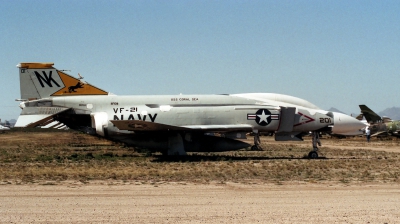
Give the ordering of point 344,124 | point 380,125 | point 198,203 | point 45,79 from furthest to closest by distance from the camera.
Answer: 1. point 380,125
2. point 45,79
3. point 344,124
4. point 198,203

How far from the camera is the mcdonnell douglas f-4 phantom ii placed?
23.1m

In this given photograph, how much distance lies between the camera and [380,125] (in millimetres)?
45812

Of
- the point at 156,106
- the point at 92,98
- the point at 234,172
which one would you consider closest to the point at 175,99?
the point at 156,106

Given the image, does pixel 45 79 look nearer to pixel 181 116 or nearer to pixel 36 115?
pixel 36 115

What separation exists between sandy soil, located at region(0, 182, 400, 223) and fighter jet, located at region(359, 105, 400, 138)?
33855mm

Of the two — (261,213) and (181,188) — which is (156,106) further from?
(261,213)

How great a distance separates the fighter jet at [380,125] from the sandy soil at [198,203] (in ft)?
111

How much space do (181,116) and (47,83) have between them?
712cm

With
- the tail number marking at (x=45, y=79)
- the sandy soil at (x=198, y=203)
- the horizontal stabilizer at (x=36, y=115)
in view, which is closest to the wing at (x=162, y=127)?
the horizontal stabilizer at (x=36, y=115)

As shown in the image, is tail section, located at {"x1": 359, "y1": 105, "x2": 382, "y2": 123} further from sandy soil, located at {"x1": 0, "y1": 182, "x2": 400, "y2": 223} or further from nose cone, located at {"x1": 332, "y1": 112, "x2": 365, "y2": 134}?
sandy soil, located at {"x1": 0, "y1": 182, "x2": 400, "y2": 223}

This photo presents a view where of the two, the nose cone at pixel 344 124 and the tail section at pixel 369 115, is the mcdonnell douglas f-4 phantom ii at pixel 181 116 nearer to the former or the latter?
the nose cone at pixel 344 124

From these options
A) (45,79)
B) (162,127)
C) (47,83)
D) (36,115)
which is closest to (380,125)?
(162,127)

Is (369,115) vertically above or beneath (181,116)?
beneath

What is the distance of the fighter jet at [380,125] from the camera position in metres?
45.0
